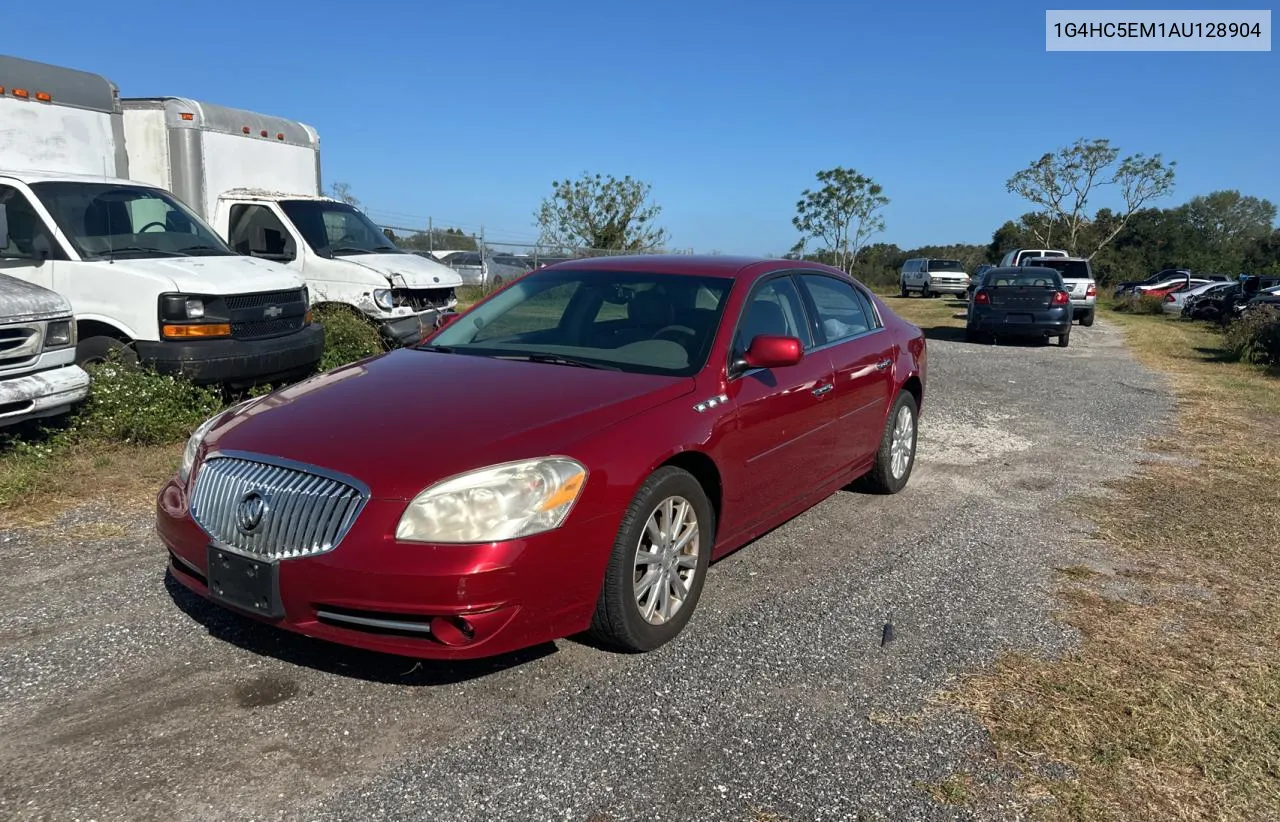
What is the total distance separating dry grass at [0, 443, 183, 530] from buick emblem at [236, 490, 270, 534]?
261 centimetres

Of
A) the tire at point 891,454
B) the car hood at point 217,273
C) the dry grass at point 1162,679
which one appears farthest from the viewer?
the car hood at point 217,273

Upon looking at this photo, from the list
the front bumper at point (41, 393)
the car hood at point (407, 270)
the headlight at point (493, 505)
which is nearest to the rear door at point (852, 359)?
the headlight at point (493, 505)

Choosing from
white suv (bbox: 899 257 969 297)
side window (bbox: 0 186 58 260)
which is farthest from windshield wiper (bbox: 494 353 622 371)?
white suv (bbox: 899 257 969 297)

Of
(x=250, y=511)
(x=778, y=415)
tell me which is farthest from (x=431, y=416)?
(x=778, y=415)

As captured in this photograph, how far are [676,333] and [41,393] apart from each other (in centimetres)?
425

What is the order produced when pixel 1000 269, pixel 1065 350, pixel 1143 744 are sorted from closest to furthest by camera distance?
1. pixel 1143 744
2. pixel 1065 350
3. pixel 1000 269

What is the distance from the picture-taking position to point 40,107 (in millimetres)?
8289

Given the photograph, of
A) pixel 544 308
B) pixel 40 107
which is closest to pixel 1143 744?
pixel 544 308

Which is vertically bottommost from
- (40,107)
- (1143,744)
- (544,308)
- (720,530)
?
(1143,744)

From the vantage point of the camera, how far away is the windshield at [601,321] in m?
4.33

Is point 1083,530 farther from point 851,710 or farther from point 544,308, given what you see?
point 544,308

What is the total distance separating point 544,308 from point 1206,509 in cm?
447

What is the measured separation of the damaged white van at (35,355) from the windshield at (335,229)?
174 inches

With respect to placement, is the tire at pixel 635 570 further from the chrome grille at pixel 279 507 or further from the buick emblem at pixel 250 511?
the buick emblem at pixel 250 511
